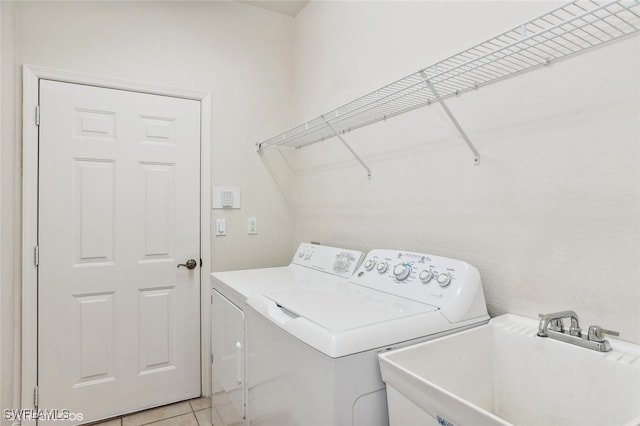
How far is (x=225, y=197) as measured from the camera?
2.49 metres

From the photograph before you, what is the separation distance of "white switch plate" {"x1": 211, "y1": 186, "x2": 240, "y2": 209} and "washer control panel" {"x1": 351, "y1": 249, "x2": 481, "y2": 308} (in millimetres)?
1246

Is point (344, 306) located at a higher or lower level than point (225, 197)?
lower

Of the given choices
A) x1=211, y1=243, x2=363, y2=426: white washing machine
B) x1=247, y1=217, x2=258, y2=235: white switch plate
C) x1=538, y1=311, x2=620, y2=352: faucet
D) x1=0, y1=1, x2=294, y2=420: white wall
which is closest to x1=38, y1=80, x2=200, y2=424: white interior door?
x1=0, y1=1, x2=294, y2=420: white wall

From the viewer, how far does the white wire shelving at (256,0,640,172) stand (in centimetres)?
89

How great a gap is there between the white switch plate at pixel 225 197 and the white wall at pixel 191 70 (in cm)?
4

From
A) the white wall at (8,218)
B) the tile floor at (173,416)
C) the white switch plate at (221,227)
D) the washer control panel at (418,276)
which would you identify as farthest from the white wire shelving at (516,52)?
the tile floor at (173,416)

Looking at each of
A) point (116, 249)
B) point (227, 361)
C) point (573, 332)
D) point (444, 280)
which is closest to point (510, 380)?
point (573, 332)

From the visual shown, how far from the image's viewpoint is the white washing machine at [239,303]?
5.10ft

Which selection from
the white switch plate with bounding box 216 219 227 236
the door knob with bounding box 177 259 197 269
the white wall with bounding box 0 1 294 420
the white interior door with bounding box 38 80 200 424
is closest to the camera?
the white wall with bounding box 0 1 294 420

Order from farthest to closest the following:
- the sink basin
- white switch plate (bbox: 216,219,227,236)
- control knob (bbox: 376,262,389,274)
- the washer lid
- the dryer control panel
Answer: white switch plate (bbox: 216,219,227,236)
control knob (bbox: 376,262,389,274)
the dryer control panel
the washer lid
the sink basin

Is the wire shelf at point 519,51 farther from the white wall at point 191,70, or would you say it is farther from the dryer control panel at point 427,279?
the white wall at point 191,70

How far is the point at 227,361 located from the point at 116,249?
105 cm

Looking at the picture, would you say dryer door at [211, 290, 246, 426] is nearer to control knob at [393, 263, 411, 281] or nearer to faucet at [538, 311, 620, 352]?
control knob at [393, 263, 411, 281]

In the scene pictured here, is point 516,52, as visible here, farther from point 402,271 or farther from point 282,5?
point 282,5
